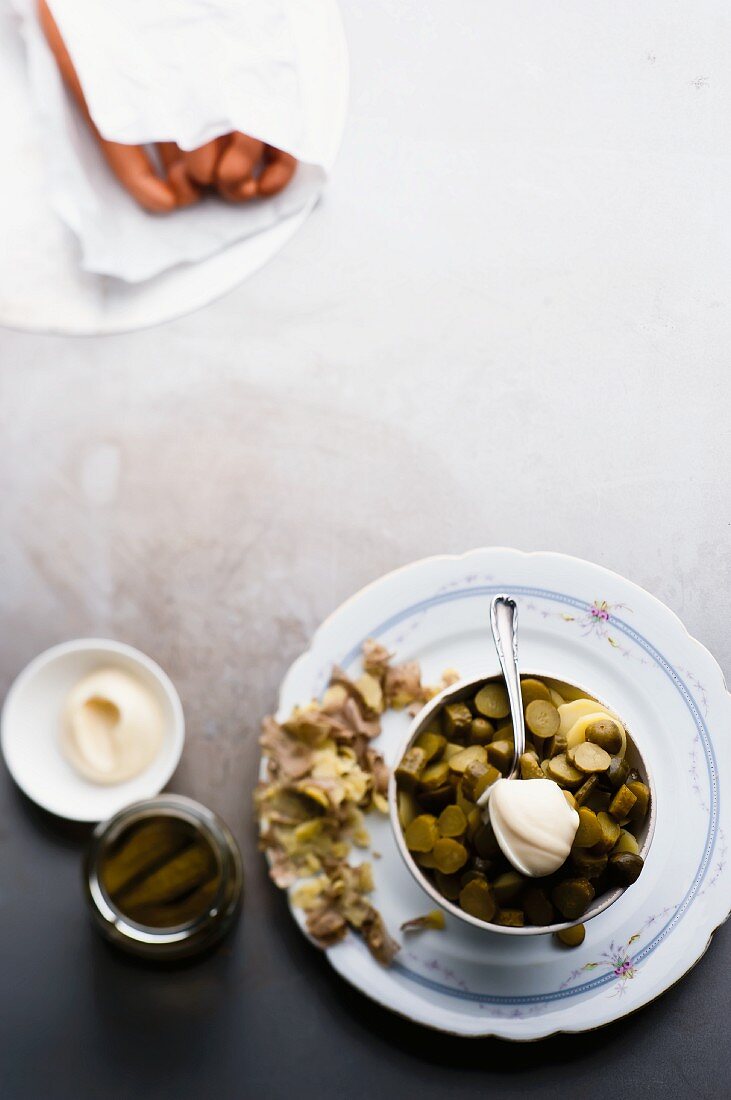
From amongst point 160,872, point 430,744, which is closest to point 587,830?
point 430,744

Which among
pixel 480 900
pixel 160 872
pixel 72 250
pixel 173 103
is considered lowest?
pixel 160 872

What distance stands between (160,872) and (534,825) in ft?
1.08

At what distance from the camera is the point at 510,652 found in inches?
31.7

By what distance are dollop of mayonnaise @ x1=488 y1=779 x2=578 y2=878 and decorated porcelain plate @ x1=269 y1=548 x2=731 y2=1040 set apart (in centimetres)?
13

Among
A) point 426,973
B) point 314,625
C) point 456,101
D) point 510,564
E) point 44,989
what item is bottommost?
point 44,989

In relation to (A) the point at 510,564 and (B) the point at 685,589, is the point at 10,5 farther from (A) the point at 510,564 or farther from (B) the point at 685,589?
(B) the point at 685,589

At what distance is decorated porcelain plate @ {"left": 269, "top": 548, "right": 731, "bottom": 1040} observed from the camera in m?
0.85

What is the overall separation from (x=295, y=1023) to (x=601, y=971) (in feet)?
0.91

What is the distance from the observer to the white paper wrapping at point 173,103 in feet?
3.03

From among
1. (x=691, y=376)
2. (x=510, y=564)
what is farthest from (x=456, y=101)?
(x=510, y=564)

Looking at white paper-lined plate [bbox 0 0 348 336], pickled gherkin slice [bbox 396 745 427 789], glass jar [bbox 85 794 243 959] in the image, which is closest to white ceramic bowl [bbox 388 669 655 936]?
pickled gherkin slice [bbox 396 745 427 789]

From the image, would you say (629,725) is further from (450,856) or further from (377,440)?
(377,440)

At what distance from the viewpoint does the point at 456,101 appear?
977 mm

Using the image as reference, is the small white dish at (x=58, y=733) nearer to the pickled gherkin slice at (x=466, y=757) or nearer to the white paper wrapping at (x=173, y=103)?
the pickled gherkin slice at (x=466, y=757)
